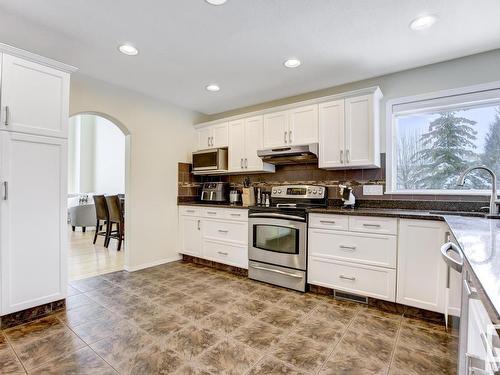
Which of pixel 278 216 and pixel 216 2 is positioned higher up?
pixel 216 2

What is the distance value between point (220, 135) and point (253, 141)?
2.06 feet

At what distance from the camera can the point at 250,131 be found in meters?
3.63

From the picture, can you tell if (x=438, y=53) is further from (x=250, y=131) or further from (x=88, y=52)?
(x=88, y=52)

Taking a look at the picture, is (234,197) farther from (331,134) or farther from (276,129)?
(331,134)

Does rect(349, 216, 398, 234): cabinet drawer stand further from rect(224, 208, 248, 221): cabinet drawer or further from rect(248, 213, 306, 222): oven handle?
rect(224, 208, 248, 221): cabinet drawer

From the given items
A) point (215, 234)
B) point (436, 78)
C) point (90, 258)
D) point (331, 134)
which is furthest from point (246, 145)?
point (90, 258)

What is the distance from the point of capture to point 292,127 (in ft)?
10.6

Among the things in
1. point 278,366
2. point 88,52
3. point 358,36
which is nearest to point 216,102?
point 88,52

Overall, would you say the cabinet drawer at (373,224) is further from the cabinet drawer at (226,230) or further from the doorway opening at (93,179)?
the doorway opening at (93,179)

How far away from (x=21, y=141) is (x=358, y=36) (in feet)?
9.55

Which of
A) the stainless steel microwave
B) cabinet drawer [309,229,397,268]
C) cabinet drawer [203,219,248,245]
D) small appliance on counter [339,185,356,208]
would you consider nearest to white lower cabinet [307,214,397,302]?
cabinet drawer [309,229,397,268]

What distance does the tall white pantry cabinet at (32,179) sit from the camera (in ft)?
6.69

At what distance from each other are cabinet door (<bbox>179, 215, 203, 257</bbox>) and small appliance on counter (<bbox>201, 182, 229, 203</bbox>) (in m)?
0.42

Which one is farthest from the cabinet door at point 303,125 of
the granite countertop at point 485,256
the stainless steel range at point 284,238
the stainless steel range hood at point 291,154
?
the granite countertop at point 485,256
